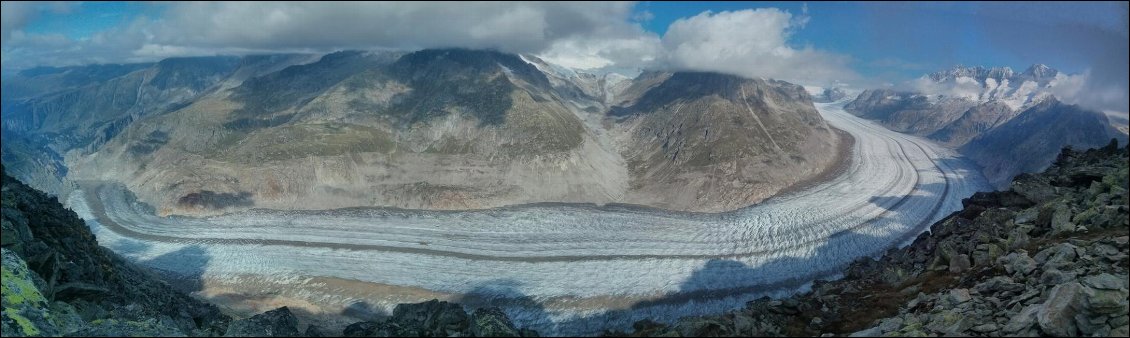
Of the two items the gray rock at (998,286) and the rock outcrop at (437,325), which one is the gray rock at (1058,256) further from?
the rock outcrop at (437,325)

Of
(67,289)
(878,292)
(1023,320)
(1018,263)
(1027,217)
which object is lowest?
(878,292)

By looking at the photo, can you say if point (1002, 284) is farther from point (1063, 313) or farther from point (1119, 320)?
point (1119, 320)

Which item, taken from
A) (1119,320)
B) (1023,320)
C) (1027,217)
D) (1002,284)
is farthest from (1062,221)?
(1119,320)

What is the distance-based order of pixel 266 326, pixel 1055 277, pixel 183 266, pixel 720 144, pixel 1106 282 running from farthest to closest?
pixel 720 144, pixel 183 266, pixel 266 326, pixel 1055 277, pixel 1106 282

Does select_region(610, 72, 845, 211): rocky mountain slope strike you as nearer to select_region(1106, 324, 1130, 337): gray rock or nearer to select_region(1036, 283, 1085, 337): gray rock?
select_region(1036, 283, 1085, 337): gray rock

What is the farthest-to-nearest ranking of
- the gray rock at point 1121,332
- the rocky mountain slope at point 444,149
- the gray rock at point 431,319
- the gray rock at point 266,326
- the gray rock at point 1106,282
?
the rocky mountain slope at point 444,149, the gray rock at point 431,319, the gray rock at point 266,326, the gray rock at point 1106,282, the gray rock at point 1121,332

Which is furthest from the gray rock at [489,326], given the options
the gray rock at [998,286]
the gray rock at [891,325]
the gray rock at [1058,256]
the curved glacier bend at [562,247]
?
the gray rock at [1058,256]

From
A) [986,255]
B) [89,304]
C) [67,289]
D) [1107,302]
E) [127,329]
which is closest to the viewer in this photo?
[1107,302]
